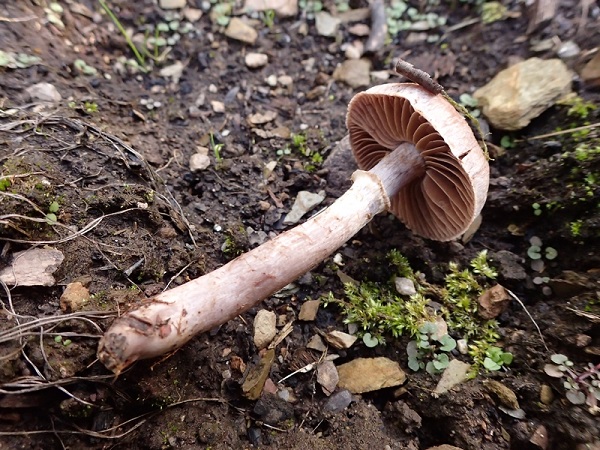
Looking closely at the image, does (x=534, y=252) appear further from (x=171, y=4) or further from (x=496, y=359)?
(x=171, y=4)

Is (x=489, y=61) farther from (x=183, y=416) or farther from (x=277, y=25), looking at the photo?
(x=183, y=416)

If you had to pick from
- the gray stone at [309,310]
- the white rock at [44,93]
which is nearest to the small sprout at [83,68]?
the white rock at [44,93]

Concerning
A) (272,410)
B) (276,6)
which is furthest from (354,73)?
(272,410)

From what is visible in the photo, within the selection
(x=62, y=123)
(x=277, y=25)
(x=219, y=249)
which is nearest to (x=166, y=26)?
(x=277, y=25)

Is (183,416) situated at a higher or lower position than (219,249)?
lower

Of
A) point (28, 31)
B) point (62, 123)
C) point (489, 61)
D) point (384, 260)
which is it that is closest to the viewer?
point (62, 123)

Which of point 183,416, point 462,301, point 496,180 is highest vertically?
point 496,180

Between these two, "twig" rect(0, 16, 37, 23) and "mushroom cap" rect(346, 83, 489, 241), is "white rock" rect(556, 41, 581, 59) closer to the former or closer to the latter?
"mushroom cap" rect(346, 83, 489, 241)
